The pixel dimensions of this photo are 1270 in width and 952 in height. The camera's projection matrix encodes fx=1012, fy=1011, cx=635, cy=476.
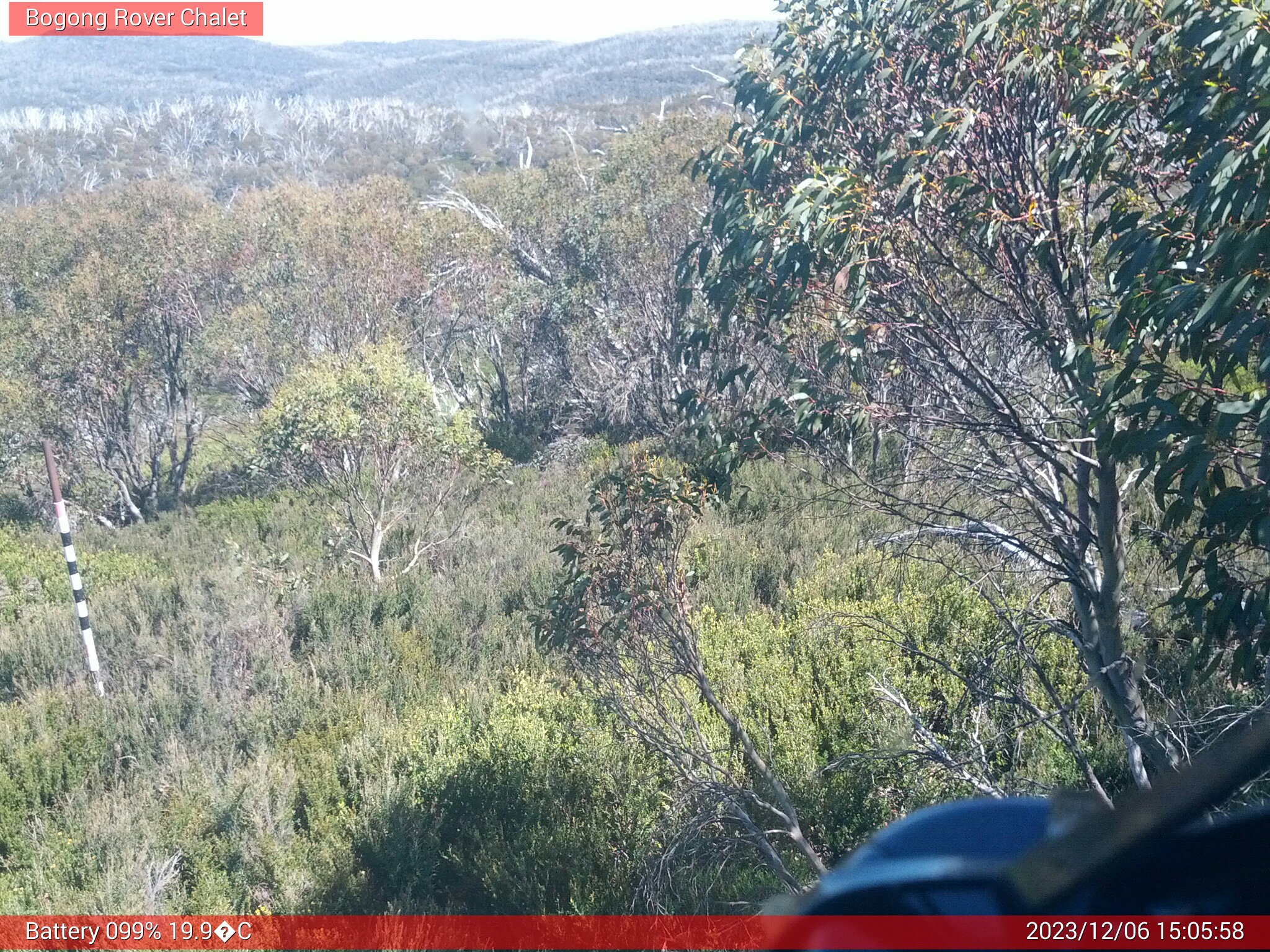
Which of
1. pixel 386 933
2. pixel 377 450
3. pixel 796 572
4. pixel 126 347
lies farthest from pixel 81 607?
pixel 126 347

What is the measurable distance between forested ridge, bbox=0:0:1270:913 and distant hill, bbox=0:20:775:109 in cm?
5175

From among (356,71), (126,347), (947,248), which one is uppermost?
(356,71)

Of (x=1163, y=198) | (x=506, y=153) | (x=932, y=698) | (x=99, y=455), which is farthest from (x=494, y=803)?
(x=506, y=153)

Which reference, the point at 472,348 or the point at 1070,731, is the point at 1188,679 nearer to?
the point at 1070,731

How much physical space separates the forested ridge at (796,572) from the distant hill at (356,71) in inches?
2038

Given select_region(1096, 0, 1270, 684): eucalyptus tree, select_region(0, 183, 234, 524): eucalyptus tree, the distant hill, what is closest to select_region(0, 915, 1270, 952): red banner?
select_region(1096, 0, 1270, 684): eucalyptus tree

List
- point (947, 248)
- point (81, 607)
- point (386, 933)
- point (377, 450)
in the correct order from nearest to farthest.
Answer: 1. point (947, 248)
2. point (386, 933)
3. point (81, 607)
4. point (377, 450)

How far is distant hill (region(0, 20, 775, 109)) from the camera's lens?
2447 inches

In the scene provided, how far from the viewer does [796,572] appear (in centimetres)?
940

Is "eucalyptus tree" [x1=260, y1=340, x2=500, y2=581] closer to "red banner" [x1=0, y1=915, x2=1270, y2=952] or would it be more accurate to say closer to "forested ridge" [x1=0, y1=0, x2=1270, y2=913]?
"forested ridge" [x1=0, y1=0, x2=1270, y2=913]

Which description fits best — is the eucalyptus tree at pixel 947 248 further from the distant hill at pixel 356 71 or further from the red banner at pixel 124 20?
the distant hill at pixel 356 71

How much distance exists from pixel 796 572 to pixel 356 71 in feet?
261

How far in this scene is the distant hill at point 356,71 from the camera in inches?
2447

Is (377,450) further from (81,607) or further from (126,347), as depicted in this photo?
(126,347)
